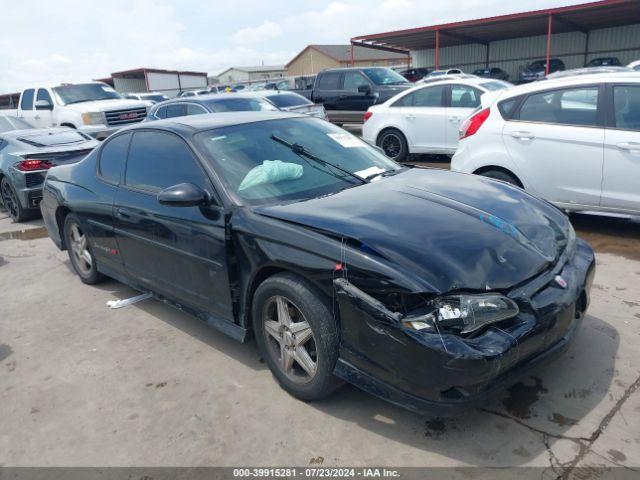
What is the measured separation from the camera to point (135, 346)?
3.92 m

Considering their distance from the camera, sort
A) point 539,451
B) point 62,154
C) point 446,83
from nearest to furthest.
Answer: point 539,451
point 62,154
point 446,83

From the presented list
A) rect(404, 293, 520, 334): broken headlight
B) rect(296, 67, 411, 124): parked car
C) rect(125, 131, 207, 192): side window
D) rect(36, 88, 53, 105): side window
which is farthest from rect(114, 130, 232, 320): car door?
rect(36, 88, 53, 105): side window

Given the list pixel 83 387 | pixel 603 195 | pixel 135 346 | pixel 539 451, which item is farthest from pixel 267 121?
pixel 603 195

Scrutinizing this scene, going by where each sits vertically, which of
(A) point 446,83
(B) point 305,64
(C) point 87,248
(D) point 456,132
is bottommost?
(C) point 87,248

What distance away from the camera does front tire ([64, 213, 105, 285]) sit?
5049mm

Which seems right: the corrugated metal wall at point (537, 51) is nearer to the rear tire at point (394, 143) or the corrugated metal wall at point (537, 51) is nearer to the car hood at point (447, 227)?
the rear tire at point (394, 143)

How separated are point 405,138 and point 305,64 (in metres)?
57.9

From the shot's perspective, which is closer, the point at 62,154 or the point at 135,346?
the point at 135,346

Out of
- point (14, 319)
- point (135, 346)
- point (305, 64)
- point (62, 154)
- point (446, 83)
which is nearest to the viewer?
point (135, 346)

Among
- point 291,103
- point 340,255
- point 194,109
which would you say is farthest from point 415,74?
point 340,255

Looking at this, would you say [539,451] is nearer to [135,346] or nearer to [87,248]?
[135,346]

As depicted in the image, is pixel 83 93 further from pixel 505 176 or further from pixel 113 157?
pixel 505 176

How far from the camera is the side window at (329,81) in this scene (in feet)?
45.4

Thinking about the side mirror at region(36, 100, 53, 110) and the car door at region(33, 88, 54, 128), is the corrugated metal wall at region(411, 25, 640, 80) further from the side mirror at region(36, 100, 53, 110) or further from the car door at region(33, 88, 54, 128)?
the side mirror at region(36, 100, 53, 110)
